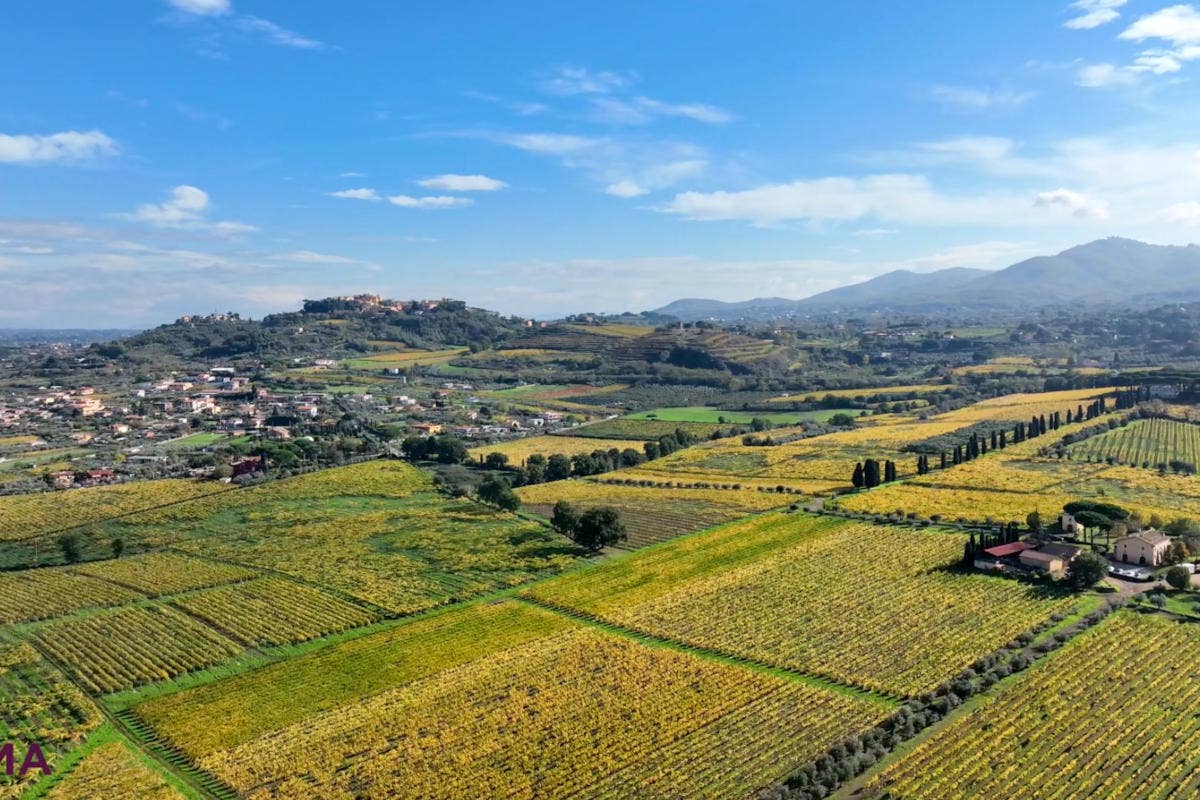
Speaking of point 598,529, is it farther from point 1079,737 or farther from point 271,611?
point 1079,737

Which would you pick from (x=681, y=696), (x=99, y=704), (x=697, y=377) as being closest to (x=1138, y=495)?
(x=681, y=696)

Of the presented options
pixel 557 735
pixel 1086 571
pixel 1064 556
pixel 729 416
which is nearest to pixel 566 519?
pixel 557 735

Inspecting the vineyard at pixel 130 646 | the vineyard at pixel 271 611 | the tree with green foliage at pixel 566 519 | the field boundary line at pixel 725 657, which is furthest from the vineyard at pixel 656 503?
the vineyard at pixel 130 646

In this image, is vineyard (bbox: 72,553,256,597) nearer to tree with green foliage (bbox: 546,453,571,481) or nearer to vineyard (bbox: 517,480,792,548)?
vineyard (bbox: 517,480,792,548)

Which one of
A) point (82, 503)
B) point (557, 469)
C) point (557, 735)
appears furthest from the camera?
point (557, 469)

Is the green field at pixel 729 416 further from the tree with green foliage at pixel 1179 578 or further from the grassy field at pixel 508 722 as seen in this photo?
the grassy field at pixel 508 722

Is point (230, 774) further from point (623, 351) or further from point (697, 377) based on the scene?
point (623, 351)
